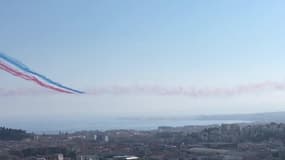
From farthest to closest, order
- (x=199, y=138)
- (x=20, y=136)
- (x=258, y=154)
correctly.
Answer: (x=20, y=136) → (x=199, y=138) → (x=258, y=154)

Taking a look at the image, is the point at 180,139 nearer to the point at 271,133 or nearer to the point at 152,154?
the point at 271,133

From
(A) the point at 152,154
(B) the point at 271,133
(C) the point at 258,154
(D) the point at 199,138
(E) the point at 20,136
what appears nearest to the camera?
(C) the point at 258,154

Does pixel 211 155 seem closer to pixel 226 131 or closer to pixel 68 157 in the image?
pixel 68 157

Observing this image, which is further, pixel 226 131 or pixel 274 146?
pixel 226 131

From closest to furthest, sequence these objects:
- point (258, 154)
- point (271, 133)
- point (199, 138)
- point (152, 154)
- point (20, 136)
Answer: point (258, 154) < point (152, 154) < point (271, 133) < point (199, 138) < point (20, 136)

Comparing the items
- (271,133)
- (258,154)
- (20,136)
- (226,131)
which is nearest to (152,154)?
(258,154)

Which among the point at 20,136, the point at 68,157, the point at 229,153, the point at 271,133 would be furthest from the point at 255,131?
the point at 20,136

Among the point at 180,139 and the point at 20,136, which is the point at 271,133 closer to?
the point at 180,139

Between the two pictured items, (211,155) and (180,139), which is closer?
(211,155)
